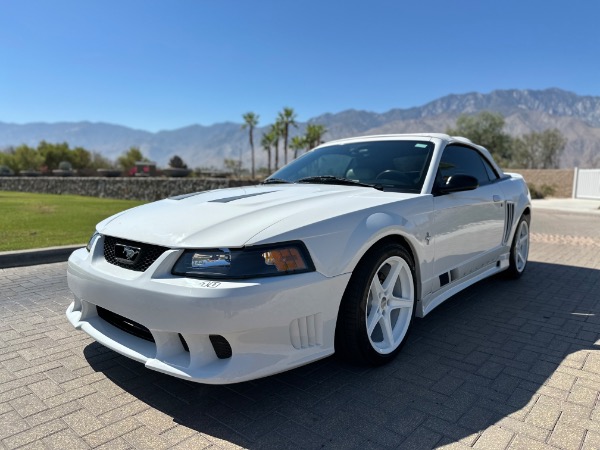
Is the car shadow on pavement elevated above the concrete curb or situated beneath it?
situated beneath

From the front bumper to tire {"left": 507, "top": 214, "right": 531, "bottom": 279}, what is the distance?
345cm

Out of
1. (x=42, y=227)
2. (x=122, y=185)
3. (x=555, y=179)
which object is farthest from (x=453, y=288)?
(x=555, y=179)

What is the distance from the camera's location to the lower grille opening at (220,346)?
2.17 meters

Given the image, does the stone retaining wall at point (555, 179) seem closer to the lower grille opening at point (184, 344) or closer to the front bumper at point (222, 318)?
the front bumper at point (222, 318)

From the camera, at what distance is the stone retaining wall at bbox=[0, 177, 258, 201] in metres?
22.2

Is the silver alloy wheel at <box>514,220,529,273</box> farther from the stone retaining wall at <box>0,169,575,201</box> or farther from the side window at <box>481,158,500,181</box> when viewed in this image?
the stone retaining wall at <box>0,169,575,201</box>

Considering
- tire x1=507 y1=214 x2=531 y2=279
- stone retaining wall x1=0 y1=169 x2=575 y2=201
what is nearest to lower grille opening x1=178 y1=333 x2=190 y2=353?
tire x1=507 y1=214 x2=531 y2=279

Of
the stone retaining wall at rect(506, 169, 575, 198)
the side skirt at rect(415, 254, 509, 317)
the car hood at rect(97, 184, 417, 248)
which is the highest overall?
the car hood at rect(97, 184, 417, 248)

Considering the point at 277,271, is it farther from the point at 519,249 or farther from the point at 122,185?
the point at 122,185

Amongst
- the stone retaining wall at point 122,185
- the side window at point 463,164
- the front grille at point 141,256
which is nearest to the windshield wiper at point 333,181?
the side window at point 463,164

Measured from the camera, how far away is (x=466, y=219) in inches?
148

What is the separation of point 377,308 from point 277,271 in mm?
958

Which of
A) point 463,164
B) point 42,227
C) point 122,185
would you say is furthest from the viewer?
point 122,185

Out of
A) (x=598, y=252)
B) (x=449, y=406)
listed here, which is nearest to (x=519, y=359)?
(x=449, y=406)
